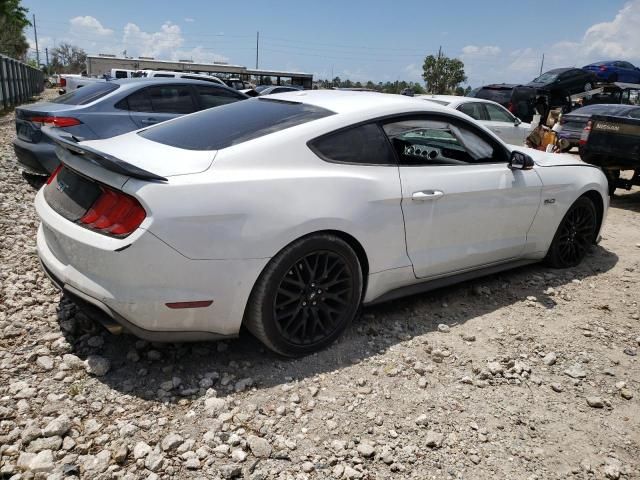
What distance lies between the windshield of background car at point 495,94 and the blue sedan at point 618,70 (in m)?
9.40

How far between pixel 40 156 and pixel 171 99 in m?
1.84

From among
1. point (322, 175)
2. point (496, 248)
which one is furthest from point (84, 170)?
point (496, 248)

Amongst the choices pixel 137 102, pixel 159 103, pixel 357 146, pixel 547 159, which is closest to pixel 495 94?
pixel 159 103

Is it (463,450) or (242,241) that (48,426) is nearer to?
(242,241)

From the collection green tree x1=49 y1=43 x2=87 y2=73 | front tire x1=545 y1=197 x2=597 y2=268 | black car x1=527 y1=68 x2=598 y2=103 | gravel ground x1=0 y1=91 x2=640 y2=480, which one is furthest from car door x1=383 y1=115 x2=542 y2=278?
green tree x1=49 y1=43 x2=87 y2=73

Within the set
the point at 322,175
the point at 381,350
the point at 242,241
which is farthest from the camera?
the point at 381,350

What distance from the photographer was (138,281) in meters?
2.53

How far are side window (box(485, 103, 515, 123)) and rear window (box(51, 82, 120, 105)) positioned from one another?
7196 millimetres

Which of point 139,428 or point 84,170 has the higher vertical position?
point 84,170

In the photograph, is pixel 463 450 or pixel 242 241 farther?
pixel 242 241

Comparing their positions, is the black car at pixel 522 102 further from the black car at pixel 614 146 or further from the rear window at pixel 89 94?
the rear window at pixel 89 94

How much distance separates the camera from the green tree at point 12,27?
31.2 meters

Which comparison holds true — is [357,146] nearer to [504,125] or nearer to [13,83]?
[504,125]

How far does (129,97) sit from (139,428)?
211 inches
